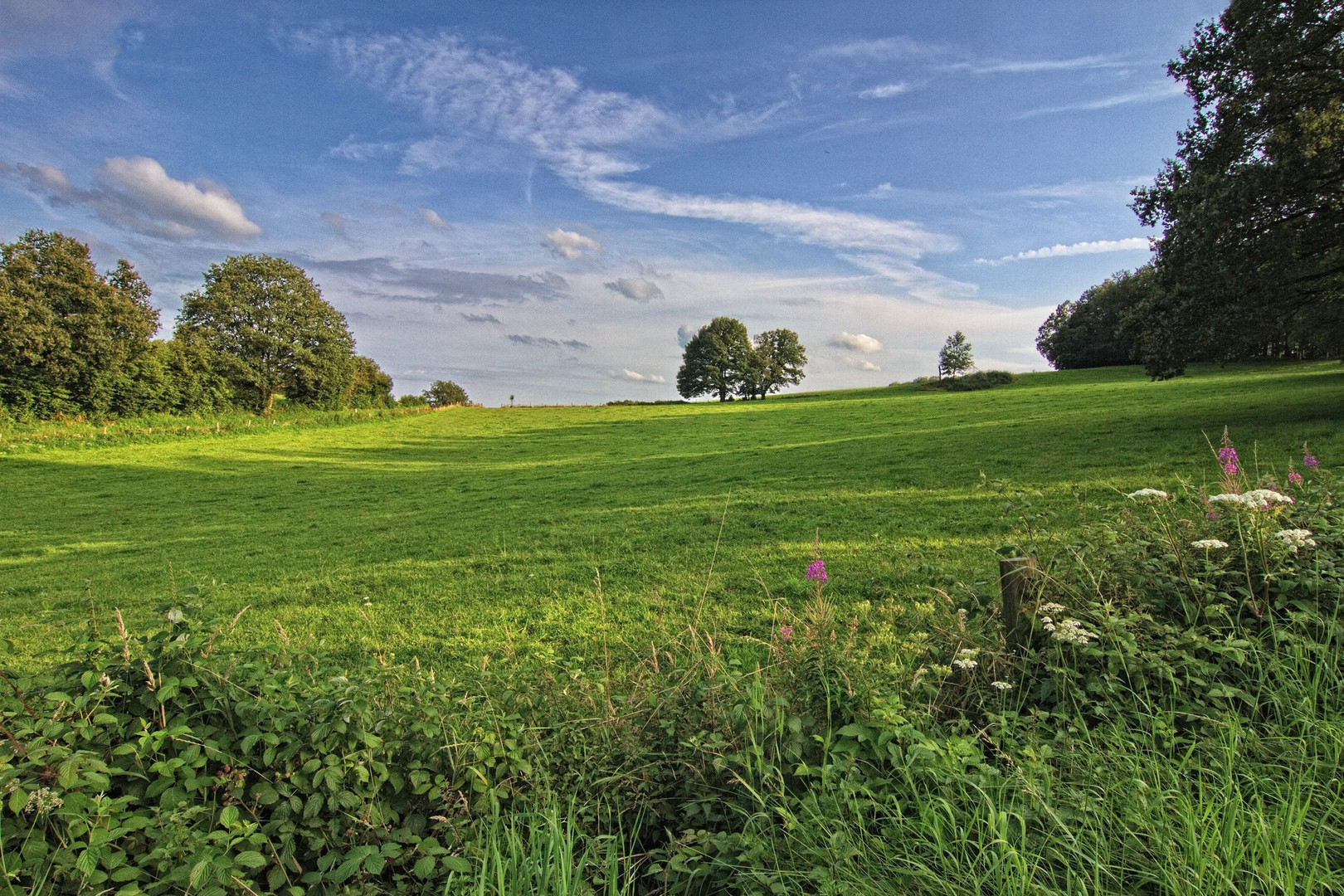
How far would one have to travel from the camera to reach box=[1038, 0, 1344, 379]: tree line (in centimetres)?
1398

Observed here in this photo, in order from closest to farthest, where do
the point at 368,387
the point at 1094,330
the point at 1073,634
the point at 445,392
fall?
Answer: the point at 1073,634
the point at 368,387
the point at 1094,330
the point at 445,392

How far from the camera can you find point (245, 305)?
152 ft

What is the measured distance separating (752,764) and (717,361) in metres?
74.3

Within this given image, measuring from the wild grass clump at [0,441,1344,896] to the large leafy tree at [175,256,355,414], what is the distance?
51.8m

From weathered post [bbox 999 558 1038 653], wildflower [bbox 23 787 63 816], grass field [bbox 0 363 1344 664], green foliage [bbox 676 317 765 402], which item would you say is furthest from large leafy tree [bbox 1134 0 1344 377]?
green foliage [bbox 676 317 765 402]

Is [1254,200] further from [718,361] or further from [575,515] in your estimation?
[718,361]

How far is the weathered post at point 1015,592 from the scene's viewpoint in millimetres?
3621

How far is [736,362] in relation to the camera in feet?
252

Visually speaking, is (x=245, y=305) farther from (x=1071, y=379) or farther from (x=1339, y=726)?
(x=1071, y=379)

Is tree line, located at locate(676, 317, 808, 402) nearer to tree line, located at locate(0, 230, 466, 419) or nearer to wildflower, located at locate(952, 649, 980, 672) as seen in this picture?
tree line, located at locate(0, 230, 466, 419)

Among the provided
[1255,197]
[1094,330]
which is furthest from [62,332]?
[1094,330]

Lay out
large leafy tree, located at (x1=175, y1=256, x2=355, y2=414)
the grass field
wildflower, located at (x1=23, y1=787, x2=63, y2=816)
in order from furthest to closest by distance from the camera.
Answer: large leafy tree, located at (x1=175, y1=256, x2=355, y2=414)
the grass field
wildflower, located at (x1=23, y1=787, x2=63, y2=816)

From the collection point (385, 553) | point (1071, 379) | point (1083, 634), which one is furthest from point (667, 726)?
point (1071, 379)

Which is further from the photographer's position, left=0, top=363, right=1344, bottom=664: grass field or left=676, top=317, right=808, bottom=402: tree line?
left=676, top=317, right=808, bottom=402: tree line
